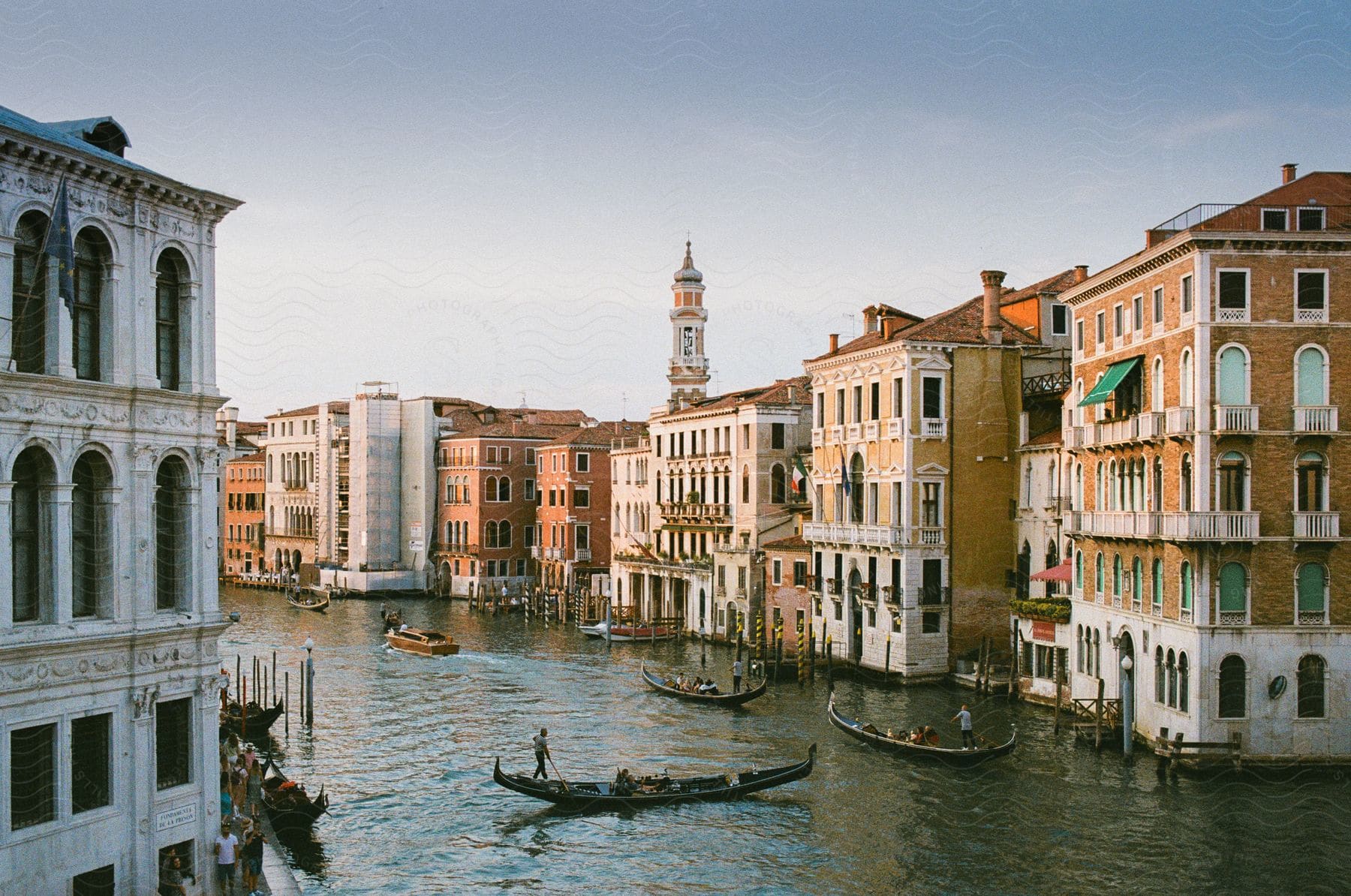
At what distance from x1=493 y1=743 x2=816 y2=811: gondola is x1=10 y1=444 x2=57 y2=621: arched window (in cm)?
1074

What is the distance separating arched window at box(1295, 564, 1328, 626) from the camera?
2353cm

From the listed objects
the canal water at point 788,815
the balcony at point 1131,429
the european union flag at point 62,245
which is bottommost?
the canal water at point 788,815

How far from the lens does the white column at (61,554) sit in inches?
531

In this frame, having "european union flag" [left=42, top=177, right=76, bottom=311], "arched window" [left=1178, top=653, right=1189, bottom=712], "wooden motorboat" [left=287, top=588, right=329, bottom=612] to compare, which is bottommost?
"wooden motorboat" [left=287, top=588, right=329, bottom=612]

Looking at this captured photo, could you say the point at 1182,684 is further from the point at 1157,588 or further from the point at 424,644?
the point at 424,644

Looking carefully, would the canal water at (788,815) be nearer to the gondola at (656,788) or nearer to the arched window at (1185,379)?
the gondola at (656,788)

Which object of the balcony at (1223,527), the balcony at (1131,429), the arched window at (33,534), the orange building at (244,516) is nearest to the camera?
the arched window at (33,534)

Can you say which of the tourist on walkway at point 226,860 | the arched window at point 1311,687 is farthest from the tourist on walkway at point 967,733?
the tourist on walkway at point 226,860

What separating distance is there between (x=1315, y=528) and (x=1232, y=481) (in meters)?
1.61

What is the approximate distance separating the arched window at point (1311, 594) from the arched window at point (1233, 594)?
91 cm

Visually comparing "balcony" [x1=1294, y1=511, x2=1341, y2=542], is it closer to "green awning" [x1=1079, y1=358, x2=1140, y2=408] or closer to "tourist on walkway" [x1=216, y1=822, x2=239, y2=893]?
"green awning" [x1=1079, y1=358, x2=1140, y2=408]

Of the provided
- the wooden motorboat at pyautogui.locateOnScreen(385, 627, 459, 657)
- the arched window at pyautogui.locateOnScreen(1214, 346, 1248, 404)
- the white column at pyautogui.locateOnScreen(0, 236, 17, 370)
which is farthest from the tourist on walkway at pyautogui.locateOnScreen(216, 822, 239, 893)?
the wooden motorboat at pyautogui.locateOnScreen(385, 627, 459, 657)

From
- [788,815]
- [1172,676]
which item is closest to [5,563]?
[788,815]

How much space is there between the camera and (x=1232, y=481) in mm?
23781
